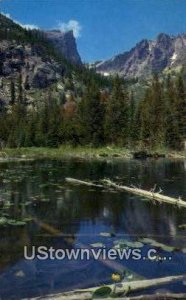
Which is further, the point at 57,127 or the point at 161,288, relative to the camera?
the point at 57,127

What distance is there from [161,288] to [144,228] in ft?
30.3

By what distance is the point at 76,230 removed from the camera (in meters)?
23.2

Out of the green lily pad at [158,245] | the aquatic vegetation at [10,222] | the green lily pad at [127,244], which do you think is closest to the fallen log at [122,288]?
the green lily pad at [158,245]

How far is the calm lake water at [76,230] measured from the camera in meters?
15.8

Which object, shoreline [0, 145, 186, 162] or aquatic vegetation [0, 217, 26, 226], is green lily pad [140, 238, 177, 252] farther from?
shoreline [0, 145, 186, 162]

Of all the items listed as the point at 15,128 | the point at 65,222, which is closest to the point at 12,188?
the point at 65,222

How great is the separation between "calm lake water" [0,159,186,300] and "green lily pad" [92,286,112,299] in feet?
4.81

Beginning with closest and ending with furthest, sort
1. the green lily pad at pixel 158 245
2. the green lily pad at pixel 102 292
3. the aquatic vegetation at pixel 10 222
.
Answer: the green lily pad at pixel 102 292 → the green lily pad at pixel 158 245 → the aquatic vegetation at pixel 10 222

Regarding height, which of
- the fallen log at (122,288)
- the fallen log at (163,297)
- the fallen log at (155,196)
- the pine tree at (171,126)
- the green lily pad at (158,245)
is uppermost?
the pine tree at (171,126)

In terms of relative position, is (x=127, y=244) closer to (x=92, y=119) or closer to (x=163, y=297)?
(x=163, y=297)

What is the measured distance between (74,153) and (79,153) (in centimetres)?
149

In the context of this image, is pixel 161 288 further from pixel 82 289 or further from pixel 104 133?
pixel 104 133

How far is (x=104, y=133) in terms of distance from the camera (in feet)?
391

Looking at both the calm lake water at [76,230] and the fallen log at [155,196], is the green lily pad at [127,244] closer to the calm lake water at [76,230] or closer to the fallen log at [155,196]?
the calm lake water at [76,230]
